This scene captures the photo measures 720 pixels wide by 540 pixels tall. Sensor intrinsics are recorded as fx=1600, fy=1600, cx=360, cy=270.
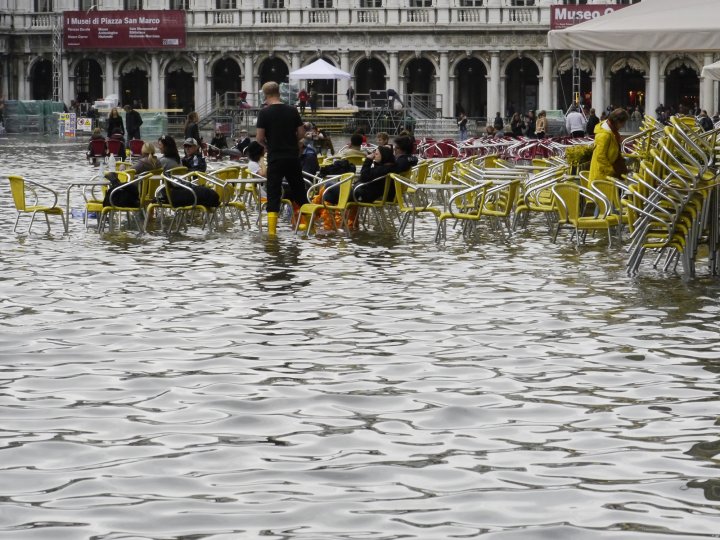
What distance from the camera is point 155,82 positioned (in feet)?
218

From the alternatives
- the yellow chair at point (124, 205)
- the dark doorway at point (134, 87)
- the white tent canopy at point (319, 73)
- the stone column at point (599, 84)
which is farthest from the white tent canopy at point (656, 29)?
the dark doorway at point (134, 87)

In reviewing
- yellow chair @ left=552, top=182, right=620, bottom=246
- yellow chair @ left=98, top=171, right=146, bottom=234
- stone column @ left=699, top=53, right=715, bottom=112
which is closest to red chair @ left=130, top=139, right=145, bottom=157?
yellow chair @ left=98, top=171, right=146, bottom=234

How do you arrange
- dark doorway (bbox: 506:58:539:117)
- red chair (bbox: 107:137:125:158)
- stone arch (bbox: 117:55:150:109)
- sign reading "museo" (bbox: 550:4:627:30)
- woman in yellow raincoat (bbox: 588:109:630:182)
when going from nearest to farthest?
1. woman in yellow raincoat (bbox: 588:109:630:182)
2. red chair (bbox: 107:137:125:158)
3. sign reading "museo" (bbox: 550:4:627:30)
4. dark doorway (bbox: 506:58:539:117)
5. stone arch (bbox: 117:55:150:109)

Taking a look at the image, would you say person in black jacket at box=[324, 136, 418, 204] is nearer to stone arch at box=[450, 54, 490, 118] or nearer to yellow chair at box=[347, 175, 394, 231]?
yellow chair at box=[347, 175, 394, 231]

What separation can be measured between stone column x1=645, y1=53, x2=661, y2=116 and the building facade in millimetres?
52

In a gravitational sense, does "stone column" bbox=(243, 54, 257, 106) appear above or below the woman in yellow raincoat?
above

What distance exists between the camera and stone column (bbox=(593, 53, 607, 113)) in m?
60.7

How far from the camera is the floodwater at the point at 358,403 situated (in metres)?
5.36

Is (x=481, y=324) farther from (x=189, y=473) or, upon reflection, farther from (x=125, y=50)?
(x=125, y=50)

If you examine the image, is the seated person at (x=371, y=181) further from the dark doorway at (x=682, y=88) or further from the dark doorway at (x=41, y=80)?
the dark doorway at (x=41, y=80)

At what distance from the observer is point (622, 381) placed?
24.9ft

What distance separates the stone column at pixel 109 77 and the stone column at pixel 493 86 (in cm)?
1602

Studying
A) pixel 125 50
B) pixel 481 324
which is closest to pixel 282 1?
pixel 125 50

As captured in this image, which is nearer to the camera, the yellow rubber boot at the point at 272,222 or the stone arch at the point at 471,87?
the yellow rubber boot at the point at 272,222
